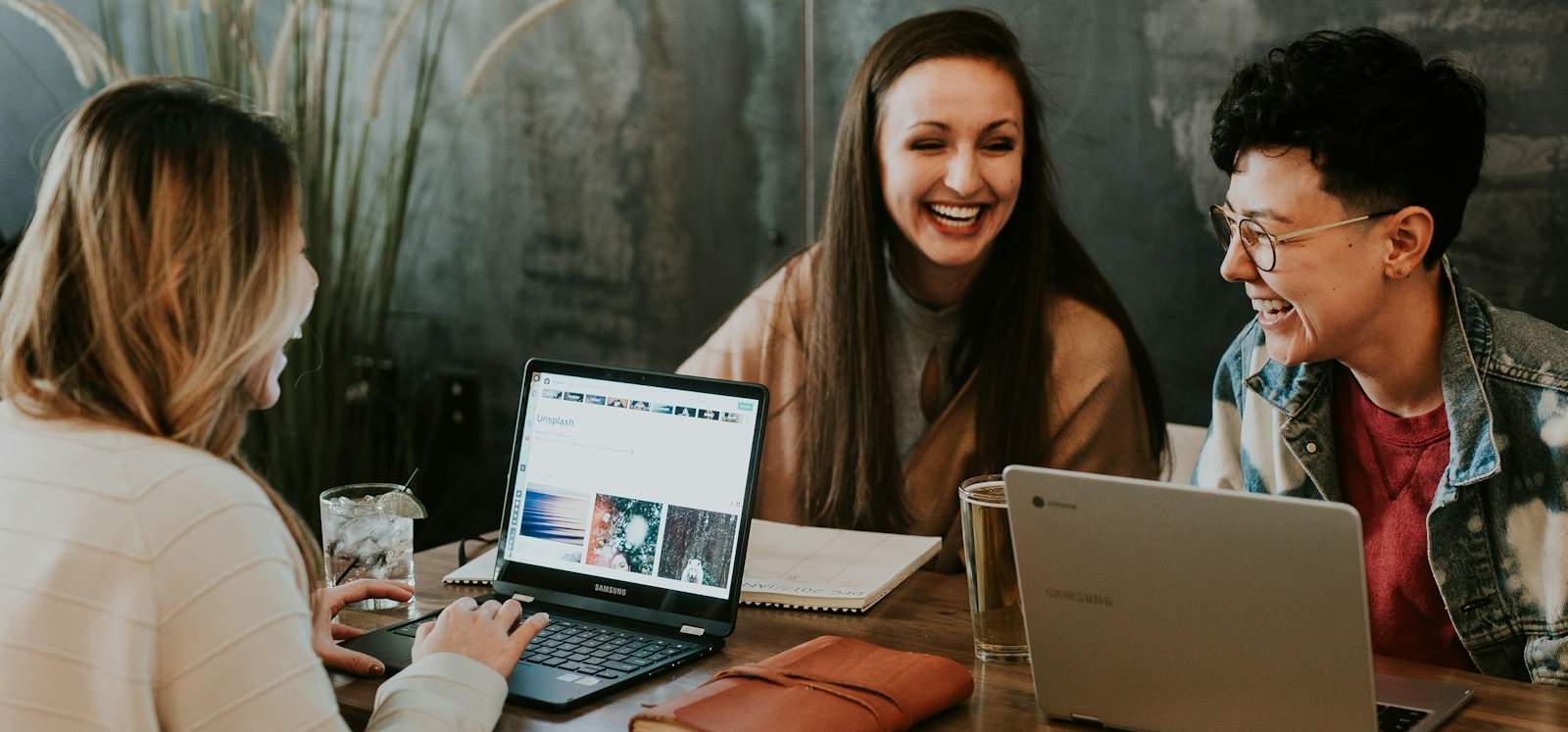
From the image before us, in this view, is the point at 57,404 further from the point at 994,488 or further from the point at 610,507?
the point at 994,488

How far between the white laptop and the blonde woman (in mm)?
603

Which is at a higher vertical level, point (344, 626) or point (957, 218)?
point (957, 218)

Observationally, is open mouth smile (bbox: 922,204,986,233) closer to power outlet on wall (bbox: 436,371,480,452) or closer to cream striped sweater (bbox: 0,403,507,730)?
cream striped sweater (bbox: 0,403,507,730)

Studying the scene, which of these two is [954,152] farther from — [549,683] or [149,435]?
[149,435]

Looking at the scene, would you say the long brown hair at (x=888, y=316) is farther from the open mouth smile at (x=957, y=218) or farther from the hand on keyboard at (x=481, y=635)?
the hand on keyboard at (x=481, y=635)

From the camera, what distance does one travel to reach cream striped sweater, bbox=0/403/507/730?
1024 mm

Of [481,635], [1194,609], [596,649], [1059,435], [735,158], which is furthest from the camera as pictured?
[735,158]

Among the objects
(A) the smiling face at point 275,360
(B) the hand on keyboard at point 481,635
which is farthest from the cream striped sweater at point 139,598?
(B) the hand on keyboard at point 481,635

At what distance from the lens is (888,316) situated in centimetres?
233

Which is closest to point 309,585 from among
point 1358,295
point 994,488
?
point 994,488

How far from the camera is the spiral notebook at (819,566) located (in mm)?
1605

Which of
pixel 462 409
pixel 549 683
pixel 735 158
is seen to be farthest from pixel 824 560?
pixel 462 409

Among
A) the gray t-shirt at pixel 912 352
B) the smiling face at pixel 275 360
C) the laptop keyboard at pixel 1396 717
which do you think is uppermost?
the smiling face at pixel 275 360

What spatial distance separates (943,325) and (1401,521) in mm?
829
